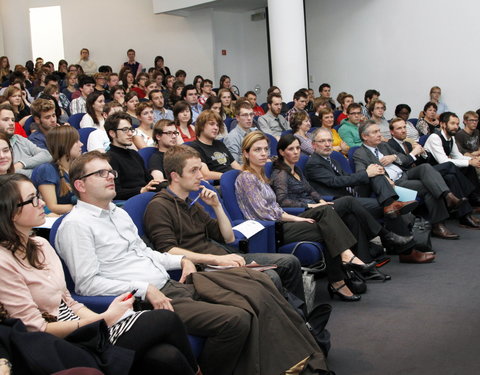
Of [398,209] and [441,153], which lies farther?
[441,153]

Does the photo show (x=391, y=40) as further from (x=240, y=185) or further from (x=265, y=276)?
(x=265, y=276)

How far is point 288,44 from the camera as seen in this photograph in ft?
28.6

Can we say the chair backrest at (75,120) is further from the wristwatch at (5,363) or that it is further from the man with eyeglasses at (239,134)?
the wristwatch at (5,363)

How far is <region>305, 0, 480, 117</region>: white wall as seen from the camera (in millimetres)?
8930

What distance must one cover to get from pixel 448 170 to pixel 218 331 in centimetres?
398

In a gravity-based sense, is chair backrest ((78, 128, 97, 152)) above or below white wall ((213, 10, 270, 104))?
below

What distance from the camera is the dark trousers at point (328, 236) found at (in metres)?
3.75

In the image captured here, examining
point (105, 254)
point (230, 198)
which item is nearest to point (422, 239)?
point (230, 198)

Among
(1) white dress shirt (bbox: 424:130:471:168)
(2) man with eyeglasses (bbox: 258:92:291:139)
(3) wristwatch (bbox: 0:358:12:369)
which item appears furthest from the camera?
(2) man with eyeglasses (bbox: 258:92:291:139)

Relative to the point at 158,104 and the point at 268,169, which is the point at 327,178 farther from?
the point at 158,104

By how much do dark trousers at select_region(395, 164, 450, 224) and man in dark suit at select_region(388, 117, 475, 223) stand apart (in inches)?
11.8

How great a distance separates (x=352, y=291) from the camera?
3.84m

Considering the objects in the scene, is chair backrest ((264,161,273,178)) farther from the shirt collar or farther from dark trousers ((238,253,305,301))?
the shirt collar

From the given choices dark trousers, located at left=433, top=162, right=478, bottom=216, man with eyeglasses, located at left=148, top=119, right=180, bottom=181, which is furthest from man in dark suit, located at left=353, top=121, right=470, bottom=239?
man with eyeglasses, located at left=148, top=119, right=180, bottom=181
